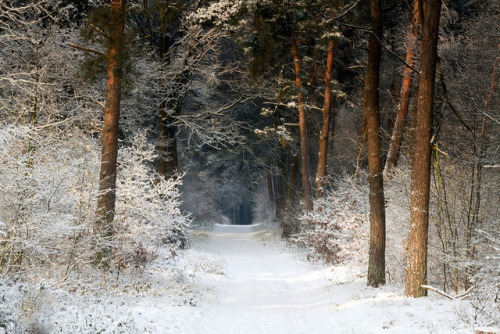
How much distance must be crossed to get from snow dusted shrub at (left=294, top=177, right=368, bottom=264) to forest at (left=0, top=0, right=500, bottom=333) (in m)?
0.07

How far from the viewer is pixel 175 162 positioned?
1661 centimetres

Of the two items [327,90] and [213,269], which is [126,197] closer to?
[213,269]

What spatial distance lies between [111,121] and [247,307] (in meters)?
5.54

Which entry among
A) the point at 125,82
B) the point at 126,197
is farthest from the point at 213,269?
the point at 125,82

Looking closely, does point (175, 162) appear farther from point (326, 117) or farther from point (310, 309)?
point (310, 309)

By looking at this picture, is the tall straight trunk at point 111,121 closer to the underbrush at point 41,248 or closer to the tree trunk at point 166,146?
the underbrush at point 41,248

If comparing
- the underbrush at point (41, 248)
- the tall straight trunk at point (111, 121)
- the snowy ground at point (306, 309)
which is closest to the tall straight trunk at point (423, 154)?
the snowy ground at point (306, 309)

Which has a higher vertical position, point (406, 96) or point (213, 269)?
point (406, 96)

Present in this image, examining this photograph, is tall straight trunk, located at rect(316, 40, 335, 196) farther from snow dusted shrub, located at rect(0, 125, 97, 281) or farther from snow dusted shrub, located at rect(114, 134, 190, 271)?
snow dusted shrub, located at rect(0, 125, 97, 281)

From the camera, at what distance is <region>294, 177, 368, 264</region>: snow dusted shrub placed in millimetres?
11969

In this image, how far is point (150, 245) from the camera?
35.2ft

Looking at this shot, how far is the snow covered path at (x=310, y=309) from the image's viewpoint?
6.54 meters

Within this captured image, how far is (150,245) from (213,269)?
3.46 meters

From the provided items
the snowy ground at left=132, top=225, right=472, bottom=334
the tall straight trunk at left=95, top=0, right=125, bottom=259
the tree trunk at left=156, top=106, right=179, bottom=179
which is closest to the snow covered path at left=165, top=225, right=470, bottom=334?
the snowy ground at left=132, top=225, right=472, bottom=334
